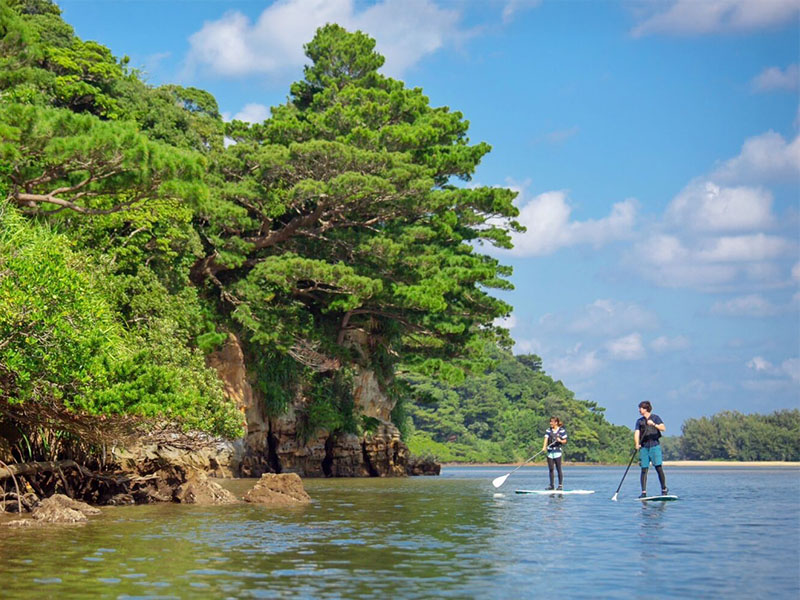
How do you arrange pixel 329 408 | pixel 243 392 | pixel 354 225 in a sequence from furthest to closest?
1. pixel 329 408
2. pixel 354 225
3. pixel 243 392

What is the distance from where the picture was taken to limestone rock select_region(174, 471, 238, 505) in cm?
2112

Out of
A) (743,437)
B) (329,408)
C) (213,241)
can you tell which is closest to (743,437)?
(743,437)

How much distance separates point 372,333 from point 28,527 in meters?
31.1

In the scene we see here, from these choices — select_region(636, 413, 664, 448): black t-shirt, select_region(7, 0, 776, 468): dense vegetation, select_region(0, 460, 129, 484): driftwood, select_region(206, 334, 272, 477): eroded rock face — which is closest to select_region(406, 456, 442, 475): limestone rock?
select_region(7, 0, 776, 468): dense vegetation

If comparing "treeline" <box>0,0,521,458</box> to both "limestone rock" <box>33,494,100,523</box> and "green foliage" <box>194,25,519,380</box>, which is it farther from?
"limestone rock" <box>33,494,100,523</box>

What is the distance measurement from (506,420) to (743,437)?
27.5 m

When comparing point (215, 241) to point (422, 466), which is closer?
point (215, 241)

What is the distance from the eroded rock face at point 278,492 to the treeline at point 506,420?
7040 centimetres

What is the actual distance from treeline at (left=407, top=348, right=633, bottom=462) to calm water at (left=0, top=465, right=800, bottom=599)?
7498cm

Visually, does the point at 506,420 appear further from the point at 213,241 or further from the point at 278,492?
the point at 278,492

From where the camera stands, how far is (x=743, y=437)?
10900 cm

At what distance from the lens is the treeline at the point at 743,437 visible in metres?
107

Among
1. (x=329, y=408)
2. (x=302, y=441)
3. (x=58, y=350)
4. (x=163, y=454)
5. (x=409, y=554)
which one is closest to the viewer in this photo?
(x=409, y=554)

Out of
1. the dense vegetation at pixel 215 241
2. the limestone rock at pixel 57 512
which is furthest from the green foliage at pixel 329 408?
the limestone rock at pixel 57 512
